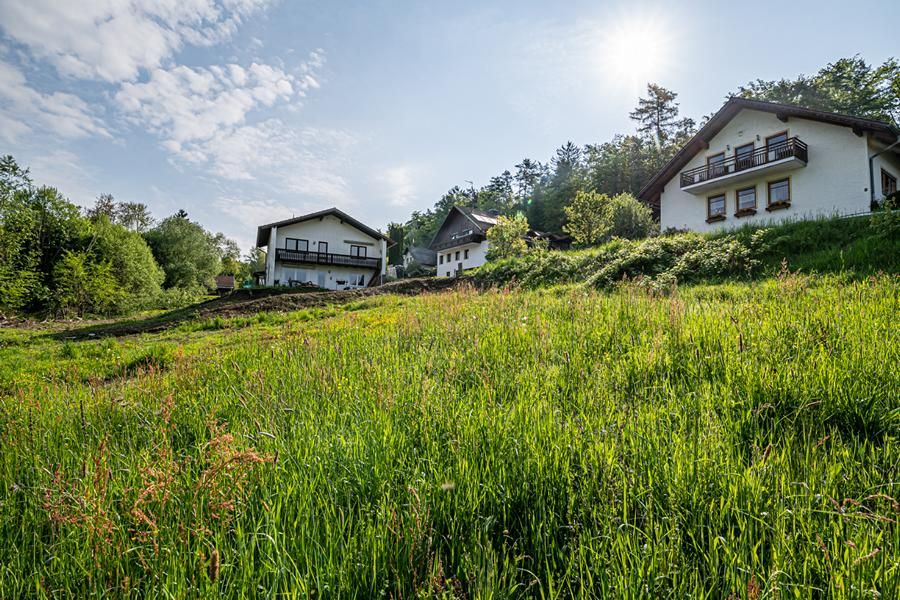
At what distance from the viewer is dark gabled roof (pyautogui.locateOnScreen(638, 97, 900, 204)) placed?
19.3 m

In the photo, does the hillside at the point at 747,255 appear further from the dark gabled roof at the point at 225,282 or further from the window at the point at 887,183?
the dark gabled roof at the point at 225,282

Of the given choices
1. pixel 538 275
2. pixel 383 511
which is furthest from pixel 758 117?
pixel 383 511

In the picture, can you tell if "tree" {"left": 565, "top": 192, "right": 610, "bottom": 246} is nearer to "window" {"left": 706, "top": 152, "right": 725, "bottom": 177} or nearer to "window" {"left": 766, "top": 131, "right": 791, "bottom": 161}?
"window" {"left": 706, "top": 152, "right": 725, "bottom": 177}

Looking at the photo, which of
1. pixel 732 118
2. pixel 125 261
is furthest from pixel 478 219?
pixel 125 261

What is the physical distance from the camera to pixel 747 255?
436 inches

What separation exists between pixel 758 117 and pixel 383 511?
3275 centimetres

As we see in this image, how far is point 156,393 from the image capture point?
393 centimetres

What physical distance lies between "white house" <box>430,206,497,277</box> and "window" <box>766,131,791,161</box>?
989 inches

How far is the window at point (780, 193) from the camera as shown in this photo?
2320cm

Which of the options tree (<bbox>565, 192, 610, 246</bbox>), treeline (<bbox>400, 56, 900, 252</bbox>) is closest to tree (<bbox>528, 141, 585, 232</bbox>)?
treeline (<bbox>400, 56, 900, 252</bbox>)

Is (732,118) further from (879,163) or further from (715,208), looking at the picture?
(879,163)

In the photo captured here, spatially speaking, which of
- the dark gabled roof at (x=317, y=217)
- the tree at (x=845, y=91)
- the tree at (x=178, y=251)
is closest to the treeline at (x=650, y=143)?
the tree at (x=845, y=91)

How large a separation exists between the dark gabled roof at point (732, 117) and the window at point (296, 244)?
3241 centimetres

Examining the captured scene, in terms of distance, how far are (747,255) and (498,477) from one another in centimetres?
1234
